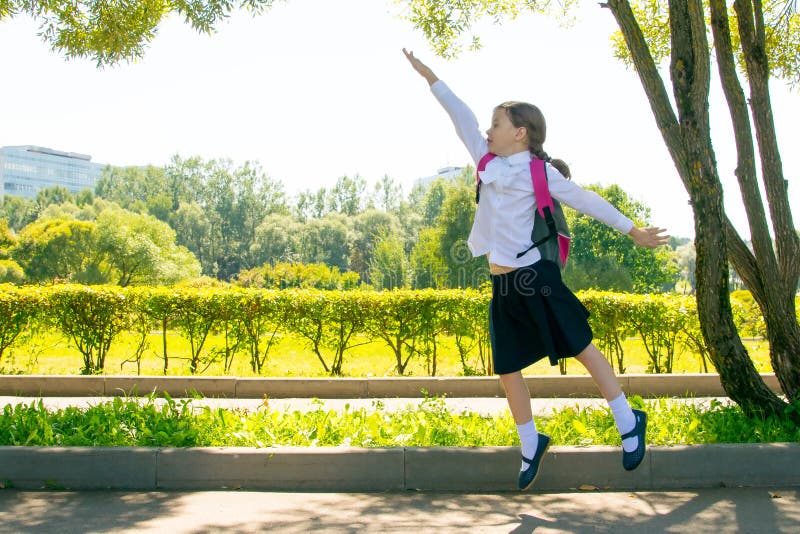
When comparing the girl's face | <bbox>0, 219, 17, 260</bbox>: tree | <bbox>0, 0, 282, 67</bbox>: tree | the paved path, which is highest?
<bbox>0, 219, 17, 260</bbox>: tree

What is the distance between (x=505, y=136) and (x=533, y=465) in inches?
66.5

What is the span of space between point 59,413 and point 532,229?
3.41 m

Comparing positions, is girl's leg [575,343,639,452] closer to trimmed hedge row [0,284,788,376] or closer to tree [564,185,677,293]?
trimmed hedge row [0,284,788,376]

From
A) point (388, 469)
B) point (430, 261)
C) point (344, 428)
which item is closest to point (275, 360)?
point (344, 428)

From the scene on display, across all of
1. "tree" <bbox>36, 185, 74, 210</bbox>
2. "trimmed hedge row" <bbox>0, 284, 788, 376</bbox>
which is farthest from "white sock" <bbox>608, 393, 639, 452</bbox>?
"tree" <bbox>36, 185, 74, 210</bbox>

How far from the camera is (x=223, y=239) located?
114625 millimetres

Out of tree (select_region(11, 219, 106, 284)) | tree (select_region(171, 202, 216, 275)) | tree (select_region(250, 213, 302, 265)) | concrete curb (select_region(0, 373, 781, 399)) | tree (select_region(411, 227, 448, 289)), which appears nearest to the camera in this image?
concrete curb (select_region(0, 373, 781, 399))

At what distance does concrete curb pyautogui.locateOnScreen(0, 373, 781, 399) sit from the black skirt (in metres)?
4.36

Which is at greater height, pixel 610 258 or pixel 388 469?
pixel 610 258

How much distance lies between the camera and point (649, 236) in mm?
3836

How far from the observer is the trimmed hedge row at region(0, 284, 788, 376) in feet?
31.2

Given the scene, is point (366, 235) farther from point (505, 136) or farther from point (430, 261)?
point (505, 136)

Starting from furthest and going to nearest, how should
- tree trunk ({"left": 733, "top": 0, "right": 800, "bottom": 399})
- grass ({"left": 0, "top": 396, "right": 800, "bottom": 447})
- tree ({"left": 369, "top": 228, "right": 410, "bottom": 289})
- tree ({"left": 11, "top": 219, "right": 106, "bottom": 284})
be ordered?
tree ({"left": 369, "top": 228, "right": 410, "bottom": 289}), tree ({"left": 11, "top": 219, "right": 106, "bottom": 284}), tree trunk ({"left": 733, "top": 0, "right": 800, "bottom": 399}), grass ({"left": 0, "top": 396, "right": 800, "bottom": 447})

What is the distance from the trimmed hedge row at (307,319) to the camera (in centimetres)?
952
